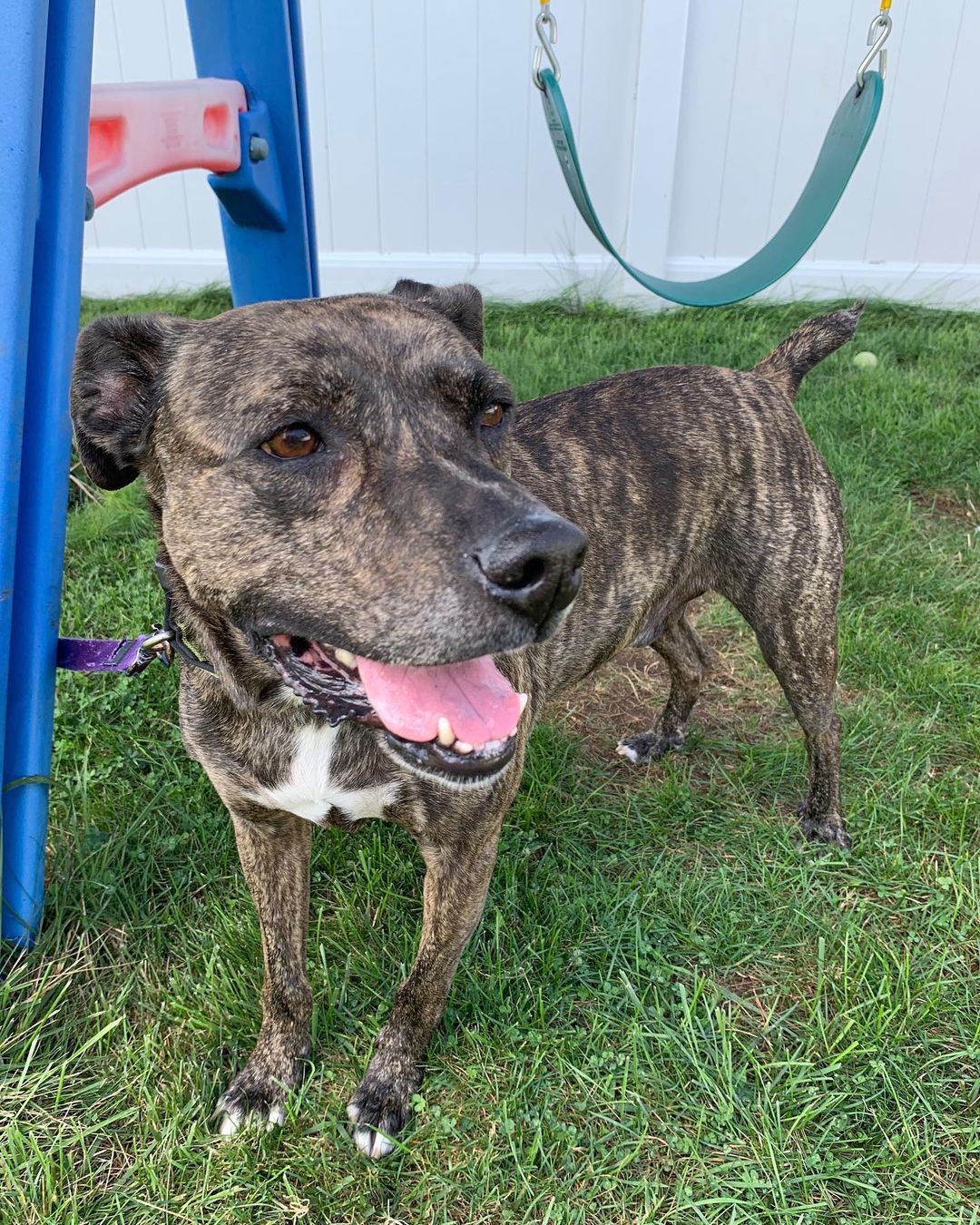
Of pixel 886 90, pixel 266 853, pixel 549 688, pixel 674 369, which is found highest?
pixel 886 90

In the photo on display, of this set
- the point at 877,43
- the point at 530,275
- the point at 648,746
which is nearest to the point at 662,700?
the point at 648,746

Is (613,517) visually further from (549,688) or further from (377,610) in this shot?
(377,610)

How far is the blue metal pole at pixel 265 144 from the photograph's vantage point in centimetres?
326

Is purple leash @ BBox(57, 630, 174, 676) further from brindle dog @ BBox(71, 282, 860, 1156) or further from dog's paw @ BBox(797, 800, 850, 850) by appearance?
dog's paw @ BBox(797, 800, 850, 850)

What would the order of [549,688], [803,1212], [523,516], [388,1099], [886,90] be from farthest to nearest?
[886,90] < [549,688] < [388,1099] < [803,1212] < [523,516]

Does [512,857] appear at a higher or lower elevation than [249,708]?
lower

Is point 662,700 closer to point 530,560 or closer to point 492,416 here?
point 492,416

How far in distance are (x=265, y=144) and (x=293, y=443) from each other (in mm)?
2177

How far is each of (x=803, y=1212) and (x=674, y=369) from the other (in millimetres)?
2208

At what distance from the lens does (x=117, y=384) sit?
1.89 m

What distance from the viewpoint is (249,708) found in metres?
1.95

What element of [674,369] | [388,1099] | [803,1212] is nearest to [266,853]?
[388,1099]

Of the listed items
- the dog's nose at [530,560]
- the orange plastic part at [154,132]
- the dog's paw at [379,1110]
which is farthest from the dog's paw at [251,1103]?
the orange plastic part at [154,132]

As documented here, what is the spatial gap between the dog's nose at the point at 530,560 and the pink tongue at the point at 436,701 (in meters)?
0.22
